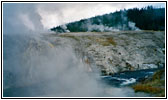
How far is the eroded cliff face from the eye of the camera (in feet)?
119

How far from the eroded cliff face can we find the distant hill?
3070 cm

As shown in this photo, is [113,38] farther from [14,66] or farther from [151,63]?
[14,66]

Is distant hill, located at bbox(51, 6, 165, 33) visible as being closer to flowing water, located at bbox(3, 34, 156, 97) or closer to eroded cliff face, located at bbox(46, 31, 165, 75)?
eroded cliff face, located at bbox(46, 31, 165, 75)

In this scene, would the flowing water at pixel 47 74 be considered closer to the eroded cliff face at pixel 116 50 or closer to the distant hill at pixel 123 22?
the eroded cliff face at pixel 116 50

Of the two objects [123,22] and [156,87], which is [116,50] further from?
[123,22]

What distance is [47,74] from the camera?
2870 centimetres

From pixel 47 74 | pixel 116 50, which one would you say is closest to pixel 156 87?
pixel 47 74

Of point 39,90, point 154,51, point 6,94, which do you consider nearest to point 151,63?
point 154,51

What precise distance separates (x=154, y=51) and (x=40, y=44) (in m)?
21.4

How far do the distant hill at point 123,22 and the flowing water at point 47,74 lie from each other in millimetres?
49589

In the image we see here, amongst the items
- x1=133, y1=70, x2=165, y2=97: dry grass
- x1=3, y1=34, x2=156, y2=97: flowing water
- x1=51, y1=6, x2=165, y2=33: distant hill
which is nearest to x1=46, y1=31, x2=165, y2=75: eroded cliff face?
x1=3, y1=34, x2=156, y2=97: flowing water

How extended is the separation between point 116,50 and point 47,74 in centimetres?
1614

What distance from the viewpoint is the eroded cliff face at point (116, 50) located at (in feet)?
119

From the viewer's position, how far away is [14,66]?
2758 centimetres
